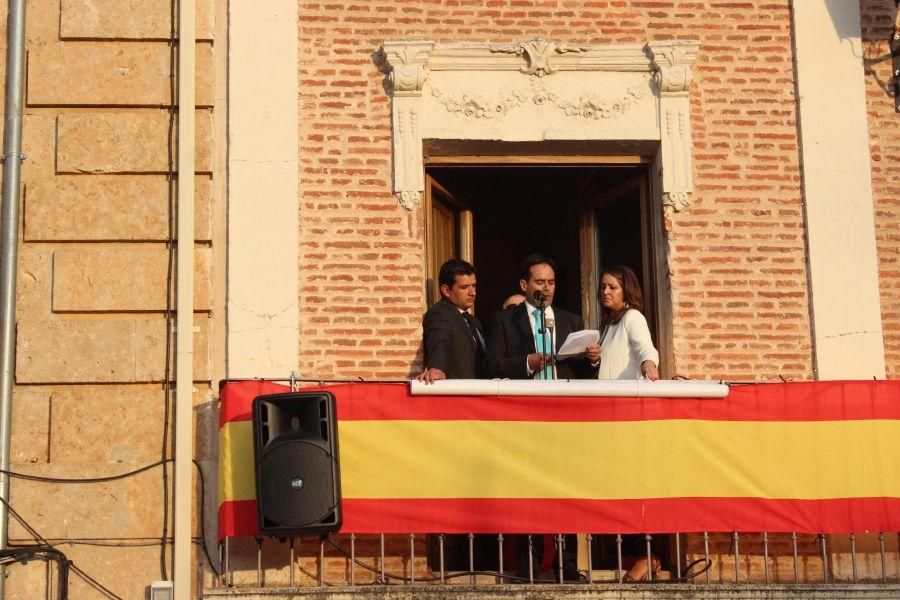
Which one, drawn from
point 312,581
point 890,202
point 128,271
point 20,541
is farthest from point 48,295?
point 890,202

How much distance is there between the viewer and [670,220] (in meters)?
10.3

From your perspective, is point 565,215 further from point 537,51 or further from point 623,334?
point 623,334

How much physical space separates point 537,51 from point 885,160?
246 cm

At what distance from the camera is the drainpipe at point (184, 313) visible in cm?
945

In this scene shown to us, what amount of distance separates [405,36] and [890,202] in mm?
3438

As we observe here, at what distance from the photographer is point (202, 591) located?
9352 mm

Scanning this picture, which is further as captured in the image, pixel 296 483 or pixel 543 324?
pixel 543 324

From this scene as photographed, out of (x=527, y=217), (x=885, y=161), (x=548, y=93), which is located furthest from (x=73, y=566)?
(x=885, y=161)

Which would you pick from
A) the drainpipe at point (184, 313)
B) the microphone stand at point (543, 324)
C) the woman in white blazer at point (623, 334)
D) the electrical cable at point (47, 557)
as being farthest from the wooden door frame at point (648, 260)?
the electrical cable at point (47, 557)

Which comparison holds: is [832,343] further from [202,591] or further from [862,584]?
[202,591]

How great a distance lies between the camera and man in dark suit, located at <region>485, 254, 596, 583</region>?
977cm

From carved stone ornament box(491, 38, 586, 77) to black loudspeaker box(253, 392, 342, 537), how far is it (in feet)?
9.20

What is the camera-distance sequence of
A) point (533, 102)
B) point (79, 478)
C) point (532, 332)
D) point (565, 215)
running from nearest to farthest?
point (79, 478), point (532, 332), point (533, 102), point (565, 215)

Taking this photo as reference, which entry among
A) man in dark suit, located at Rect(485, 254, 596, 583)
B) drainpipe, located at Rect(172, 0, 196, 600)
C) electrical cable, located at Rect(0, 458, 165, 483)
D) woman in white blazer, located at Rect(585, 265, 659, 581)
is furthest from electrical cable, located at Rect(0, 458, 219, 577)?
woman in white blazer, located at Rect(585, 265, 659, 581)
